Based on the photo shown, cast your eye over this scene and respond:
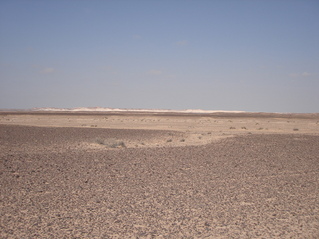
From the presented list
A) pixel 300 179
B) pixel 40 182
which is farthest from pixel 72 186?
pixel 300 179

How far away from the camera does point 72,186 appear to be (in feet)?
30.2

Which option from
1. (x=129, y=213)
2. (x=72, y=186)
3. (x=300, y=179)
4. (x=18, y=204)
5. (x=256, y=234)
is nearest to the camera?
(x=256, y=234)

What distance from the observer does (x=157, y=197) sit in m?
8.16

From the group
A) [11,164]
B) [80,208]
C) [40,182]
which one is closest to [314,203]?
[80,208]

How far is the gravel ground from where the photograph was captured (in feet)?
19.6

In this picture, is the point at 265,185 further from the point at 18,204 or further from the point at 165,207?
the point at 18,204

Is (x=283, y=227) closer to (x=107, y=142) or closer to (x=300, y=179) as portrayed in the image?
(x=300, y=179)

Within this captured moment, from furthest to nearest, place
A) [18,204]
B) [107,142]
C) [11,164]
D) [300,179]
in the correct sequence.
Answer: [107,142]
[11,164]
[300,179]
[18,204]

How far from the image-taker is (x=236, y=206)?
7.38 meters

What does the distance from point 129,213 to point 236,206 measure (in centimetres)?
260

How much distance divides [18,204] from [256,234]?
5490mm

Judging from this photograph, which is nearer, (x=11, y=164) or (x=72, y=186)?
(x=72, y=186)

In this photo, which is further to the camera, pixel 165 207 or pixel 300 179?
pixel 300 179

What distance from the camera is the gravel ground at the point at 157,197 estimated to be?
5.96m
